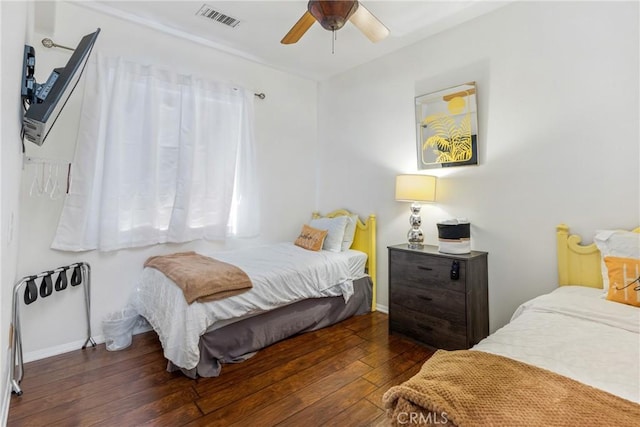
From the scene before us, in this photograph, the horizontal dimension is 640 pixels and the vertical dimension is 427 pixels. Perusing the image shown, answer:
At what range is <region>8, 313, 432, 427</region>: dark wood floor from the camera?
1.70 meters

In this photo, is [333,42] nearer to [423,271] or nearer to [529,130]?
[529,130]

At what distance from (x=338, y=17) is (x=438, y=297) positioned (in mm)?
2159

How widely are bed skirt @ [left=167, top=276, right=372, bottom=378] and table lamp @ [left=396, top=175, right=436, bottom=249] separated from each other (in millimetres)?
769

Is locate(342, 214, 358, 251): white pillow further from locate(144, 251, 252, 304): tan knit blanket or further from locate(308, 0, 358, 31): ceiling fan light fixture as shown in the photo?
locate(308, 0, 358, 31): ceiling fan light fixture

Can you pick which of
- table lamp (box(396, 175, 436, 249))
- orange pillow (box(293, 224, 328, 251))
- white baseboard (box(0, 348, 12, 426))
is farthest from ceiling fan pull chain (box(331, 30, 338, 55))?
white baseboard (box(0, 348, 12, 426))

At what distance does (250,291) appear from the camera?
2.31 meters

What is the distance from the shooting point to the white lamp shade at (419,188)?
2.77 metres

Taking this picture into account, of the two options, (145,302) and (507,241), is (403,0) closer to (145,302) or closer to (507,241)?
(507,241)

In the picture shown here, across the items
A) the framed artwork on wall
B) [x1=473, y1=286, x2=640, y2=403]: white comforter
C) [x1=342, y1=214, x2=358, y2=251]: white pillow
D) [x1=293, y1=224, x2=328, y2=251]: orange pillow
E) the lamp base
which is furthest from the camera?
[x1=342, y1=214, x2=358, y2=251]: white pillow

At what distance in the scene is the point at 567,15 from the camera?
2.16 meters

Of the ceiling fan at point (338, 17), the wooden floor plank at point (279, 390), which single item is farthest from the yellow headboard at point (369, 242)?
the ceiling fan at point (338, 17)

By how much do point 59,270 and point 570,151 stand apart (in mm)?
3882

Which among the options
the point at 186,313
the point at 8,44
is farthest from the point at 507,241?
the point at 8,44

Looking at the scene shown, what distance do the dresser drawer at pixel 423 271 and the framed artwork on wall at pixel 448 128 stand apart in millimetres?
914
